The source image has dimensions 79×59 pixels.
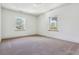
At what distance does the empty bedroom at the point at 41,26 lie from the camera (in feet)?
12.2

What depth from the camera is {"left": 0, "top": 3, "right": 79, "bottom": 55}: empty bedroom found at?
12.2ft

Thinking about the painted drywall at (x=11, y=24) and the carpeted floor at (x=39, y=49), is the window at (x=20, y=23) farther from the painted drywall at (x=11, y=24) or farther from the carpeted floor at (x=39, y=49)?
the carpeted floor at (x=39, y=49)

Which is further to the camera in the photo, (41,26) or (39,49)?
(41,26)

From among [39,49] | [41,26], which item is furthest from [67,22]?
[41,26]

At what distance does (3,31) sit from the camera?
493 centimetres

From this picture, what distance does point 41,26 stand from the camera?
23.4ft

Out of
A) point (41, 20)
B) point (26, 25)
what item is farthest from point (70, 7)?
point (26, 25)

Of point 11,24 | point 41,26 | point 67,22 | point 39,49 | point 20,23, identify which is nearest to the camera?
point 39,49

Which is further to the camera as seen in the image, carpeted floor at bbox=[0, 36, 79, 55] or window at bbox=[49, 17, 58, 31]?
window at bbox=[49, 17, 58, 31]

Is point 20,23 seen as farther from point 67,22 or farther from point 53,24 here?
point 67,22

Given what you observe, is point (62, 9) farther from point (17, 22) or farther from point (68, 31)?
point (17, 22)

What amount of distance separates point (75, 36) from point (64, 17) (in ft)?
4.02

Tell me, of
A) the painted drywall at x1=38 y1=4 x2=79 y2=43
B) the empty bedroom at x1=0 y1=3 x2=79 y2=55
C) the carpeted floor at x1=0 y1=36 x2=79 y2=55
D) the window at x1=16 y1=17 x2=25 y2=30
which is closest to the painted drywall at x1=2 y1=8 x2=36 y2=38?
the empty bedroom at x1=0 y1=3 x2=79 y2=55

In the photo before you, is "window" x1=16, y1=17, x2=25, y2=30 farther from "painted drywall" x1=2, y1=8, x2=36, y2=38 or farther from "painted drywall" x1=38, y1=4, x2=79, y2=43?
"painted drywall" x1=38, y1=4, x2=79, y2=43
